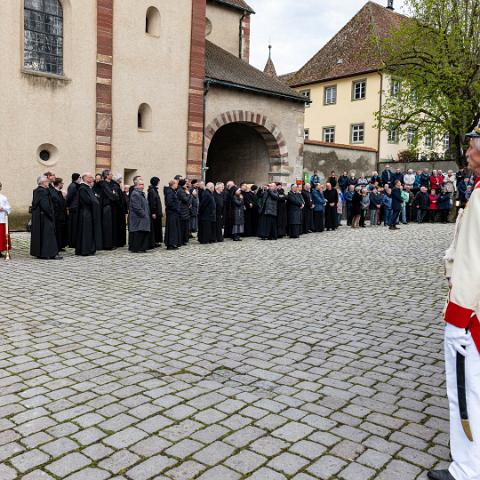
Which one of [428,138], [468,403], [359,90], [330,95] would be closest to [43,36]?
[468,403]

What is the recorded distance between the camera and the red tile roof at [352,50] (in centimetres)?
4116

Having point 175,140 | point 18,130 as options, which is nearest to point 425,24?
point 175,140

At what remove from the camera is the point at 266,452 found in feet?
11.9

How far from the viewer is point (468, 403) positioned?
9.96ft

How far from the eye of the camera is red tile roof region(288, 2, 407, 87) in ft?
135

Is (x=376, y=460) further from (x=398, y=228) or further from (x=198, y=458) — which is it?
(x=398, y=228)

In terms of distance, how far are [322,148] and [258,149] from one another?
4.84 m

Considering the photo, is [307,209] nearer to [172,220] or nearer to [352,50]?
[172,220]

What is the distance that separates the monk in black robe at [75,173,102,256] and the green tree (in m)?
20.2

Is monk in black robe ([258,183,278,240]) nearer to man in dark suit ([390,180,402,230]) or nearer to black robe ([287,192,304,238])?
black robe ([287,192,304,238])

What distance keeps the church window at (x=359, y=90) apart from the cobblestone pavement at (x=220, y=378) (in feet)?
111

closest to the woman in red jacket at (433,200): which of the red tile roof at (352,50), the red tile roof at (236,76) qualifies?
the red tile roof at (236,76)

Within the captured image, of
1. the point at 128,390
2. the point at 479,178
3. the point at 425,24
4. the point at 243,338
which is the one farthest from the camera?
the point at 425,24

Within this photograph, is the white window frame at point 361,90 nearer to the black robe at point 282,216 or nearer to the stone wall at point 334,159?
the stone wall at point 334,159
